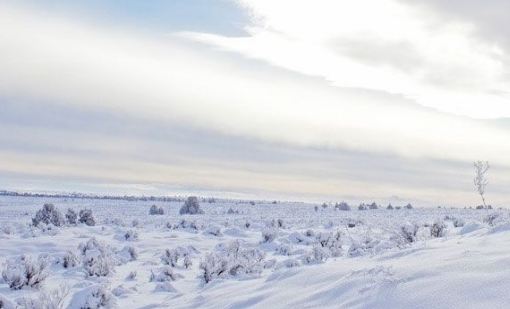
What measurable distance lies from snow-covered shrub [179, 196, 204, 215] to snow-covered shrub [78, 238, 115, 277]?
27.3m

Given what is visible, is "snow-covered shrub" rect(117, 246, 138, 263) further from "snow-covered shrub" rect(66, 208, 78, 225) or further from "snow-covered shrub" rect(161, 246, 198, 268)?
"snow-covered shrub" rect(66, 208, 78, 225)

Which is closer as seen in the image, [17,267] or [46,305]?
[46,305]

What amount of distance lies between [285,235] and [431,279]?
14.9 m

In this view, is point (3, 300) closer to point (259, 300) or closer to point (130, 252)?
point (259, 300)

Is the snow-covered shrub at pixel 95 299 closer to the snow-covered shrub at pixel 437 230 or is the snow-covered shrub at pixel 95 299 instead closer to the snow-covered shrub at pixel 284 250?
the snow-covered shrub at pixel 437 230

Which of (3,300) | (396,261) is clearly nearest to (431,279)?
(396,261)

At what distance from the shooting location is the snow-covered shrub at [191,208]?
42.2 metres

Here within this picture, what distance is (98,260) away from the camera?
12.0 m

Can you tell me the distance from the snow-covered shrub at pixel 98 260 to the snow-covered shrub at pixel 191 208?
2728 cm

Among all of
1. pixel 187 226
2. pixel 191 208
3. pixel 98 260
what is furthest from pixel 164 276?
pixel 191 208

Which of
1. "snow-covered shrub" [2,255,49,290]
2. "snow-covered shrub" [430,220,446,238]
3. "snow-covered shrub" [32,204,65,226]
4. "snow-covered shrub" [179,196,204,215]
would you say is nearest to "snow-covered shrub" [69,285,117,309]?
"snow-covered shrub" [2,255,49,290]

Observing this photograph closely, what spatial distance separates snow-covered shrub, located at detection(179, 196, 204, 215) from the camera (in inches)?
1661

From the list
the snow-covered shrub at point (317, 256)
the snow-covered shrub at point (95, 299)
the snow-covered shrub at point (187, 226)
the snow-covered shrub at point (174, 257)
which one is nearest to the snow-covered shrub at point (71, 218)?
the snow-covered shrub at point (187, 226)

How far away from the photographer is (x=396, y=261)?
6.70 meters
